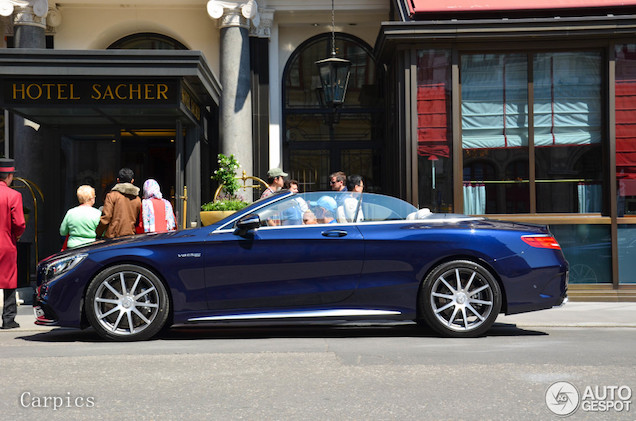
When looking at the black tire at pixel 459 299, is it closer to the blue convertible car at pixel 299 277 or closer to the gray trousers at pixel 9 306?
the blue convertible car at pixel 299 277

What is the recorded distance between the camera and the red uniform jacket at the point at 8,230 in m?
9.01

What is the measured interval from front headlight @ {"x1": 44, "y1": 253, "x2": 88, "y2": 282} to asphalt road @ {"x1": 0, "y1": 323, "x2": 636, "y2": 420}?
2.15 ft

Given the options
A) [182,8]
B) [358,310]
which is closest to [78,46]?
[182,8]

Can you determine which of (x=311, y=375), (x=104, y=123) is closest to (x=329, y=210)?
(x=311, y=375)

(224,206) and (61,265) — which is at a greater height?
(224,206)

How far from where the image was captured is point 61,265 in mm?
7754

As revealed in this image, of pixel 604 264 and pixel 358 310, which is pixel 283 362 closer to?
pixel 358 310

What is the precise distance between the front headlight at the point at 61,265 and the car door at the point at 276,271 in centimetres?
122

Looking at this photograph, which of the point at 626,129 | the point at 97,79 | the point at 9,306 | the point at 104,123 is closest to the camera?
the point at 9,306

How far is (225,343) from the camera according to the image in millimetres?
7531

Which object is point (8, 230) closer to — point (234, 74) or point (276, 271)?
point (276, 271)

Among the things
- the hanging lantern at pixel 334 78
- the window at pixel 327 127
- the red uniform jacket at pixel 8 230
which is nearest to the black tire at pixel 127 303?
the red uniform jacket at pixel 8 230

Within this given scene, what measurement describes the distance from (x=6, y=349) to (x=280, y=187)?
5.03m

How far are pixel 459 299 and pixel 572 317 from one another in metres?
2.83
